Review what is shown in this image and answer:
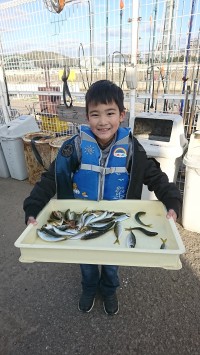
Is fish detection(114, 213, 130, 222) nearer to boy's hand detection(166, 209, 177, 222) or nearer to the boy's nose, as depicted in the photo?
boy's hand detection(166, 209, 177, 222)

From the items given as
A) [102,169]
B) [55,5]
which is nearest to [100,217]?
[102,169]

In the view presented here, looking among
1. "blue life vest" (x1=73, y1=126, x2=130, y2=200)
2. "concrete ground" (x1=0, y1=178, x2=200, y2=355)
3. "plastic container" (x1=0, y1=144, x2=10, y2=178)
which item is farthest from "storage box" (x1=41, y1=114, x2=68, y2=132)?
"blue life vest" (x1=73, y1=126, x2=130, y2=200)

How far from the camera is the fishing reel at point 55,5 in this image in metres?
4.67

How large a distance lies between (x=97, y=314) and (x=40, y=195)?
1.42 meters

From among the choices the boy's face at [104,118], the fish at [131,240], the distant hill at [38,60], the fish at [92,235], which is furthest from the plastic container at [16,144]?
the fish at [131,240]

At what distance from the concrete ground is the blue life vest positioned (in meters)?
1.29

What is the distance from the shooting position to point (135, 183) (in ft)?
6.92

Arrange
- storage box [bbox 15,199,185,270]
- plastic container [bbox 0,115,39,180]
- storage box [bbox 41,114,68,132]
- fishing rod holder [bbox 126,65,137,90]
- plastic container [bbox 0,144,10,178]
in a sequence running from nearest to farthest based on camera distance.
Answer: storage box [bbox 15,199,185,270] < fishing rod holder [bbox 126,65,137,90] < plastic container [bbox 0,115,39,180] < plastic container [bbox 0,144,10,178] < storage box [bbox 41,114,68,132]

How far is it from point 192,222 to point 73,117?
10.1 feet

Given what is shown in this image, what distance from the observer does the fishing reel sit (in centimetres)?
467

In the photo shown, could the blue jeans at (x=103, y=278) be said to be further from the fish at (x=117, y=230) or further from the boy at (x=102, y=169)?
the boy at (x=102, y=169)

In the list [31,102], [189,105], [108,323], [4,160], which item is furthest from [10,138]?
[108,323]

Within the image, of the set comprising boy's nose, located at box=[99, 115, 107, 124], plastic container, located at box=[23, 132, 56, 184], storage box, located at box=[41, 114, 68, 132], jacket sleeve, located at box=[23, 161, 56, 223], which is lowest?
plastic container, located at box=[23, 132, 56, 184]

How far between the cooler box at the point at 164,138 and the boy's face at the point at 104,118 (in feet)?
6.10
